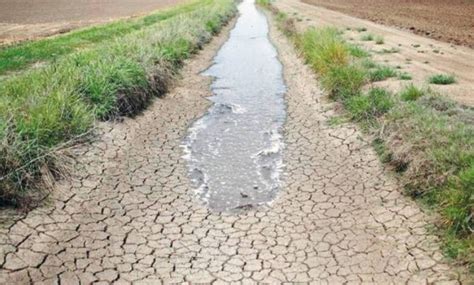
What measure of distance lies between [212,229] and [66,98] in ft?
11.1

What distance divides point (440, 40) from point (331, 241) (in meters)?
16.5

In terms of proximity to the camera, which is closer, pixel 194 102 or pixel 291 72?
pixel 194 102

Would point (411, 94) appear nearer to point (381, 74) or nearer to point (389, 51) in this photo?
point (381, 74)

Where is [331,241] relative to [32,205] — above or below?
below

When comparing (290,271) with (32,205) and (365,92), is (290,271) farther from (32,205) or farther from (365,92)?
(365,92)

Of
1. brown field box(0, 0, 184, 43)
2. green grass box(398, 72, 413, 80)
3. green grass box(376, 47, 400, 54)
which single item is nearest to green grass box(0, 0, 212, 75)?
brown field box(0, 0, 184, 43)

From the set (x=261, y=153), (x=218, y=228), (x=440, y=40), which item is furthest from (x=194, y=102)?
(x=440, y=40)

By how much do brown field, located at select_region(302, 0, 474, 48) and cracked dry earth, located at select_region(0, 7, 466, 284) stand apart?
44.9 feet

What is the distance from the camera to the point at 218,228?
231 inches

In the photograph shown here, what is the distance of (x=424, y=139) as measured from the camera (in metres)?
6.87

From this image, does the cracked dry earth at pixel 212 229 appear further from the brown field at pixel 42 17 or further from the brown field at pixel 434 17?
the brown field at pixel 42 17

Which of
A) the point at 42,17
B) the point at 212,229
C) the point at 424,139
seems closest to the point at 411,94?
the point at 424,139

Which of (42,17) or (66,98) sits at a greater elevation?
(66,98)

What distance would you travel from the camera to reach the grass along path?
525 cm
